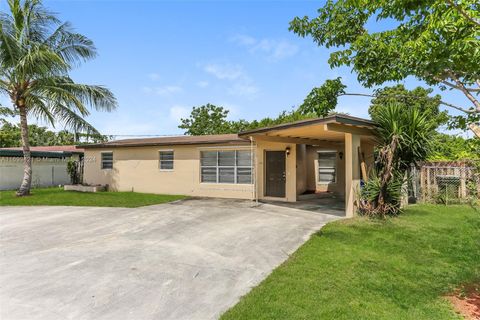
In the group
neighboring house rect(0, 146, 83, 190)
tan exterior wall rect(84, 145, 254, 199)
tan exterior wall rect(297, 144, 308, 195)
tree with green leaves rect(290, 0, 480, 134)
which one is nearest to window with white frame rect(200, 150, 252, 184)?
tan exterior wall rect(84, 145, 254, 199)

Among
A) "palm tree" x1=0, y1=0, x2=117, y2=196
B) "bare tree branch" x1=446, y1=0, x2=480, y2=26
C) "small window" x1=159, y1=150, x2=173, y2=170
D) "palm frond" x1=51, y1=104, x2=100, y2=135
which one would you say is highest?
"palm tree" x1=0, y1=0, x2=117, y2=196

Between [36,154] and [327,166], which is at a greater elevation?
[36,154]

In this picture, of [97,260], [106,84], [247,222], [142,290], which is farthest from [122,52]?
[142,290]

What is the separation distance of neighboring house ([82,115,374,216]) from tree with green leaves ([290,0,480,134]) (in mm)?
5143

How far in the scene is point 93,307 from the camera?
13.8 ft

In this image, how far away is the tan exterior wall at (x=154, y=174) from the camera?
51.2 ft

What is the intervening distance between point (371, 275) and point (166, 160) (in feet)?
44.3

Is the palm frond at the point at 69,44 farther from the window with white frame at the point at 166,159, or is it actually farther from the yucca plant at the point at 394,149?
the yucca plant at the point at 394,149

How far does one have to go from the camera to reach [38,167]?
22.1m

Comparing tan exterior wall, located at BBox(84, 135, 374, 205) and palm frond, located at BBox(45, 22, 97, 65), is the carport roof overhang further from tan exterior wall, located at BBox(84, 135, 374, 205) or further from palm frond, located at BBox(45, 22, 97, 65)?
palm frond, located at BBox(45, 22, 97, 65)

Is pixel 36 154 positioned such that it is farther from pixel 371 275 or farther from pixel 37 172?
pixel 371 275

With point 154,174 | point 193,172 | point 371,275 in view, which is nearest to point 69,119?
point 154,174

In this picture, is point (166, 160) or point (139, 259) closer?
point (139, 259)

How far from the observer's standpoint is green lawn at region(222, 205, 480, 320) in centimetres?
406
